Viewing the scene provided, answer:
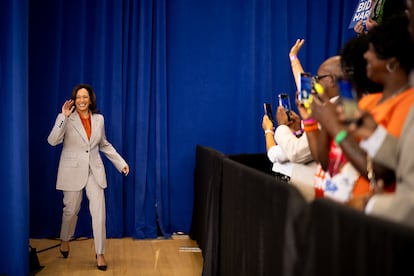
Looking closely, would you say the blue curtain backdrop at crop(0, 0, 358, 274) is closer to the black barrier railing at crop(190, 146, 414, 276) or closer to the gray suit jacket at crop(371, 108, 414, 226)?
the black barrier railing at crop(190, 146, 414, 276)

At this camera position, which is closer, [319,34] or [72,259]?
[72,259]

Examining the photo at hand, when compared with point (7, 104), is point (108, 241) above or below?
below

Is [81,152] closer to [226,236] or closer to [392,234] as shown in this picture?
[226,236]

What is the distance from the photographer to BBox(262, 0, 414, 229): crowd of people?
162cm

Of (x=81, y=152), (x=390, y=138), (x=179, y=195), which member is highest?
(x=390, y=138)

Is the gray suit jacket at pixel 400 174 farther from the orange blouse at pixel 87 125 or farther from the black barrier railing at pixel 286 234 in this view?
the orange blouse at pixel 87 125

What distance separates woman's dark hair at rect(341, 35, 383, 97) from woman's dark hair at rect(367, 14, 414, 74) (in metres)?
0.19

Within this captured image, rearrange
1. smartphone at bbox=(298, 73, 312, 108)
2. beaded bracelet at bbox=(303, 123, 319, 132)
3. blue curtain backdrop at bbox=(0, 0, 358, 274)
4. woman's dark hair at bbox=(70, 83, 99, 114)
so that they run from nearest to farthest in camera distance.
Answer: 1. smartphone at bbox=(298, 73, 312, 108)
2. beaded bracelet at bbox=(303, 123, 319, 132)
3. woman's dark hair at bbox=(70, 83, 99, 114)
4. blue curtain backdrop at bbox=(0, 0, 358, 274)

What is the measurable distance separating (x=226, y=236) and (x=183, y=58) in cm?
270

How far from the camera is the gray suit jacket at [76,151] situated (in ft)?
15.1

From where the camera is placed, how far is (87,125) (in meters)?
4.77

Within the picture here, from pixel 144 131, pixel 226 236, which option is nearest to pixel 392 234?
pixel 226 236

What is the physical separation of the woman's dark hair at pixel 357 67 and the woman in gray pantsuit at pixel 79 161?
2.85 metres

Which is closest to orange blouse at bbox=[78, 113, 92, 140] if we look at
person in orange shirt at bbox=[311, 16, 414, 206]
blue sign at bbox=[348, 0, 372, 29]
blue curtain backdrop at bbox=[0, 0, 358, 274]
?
blue curtain backdrop at bbox=[0, 0, 358, 274]
